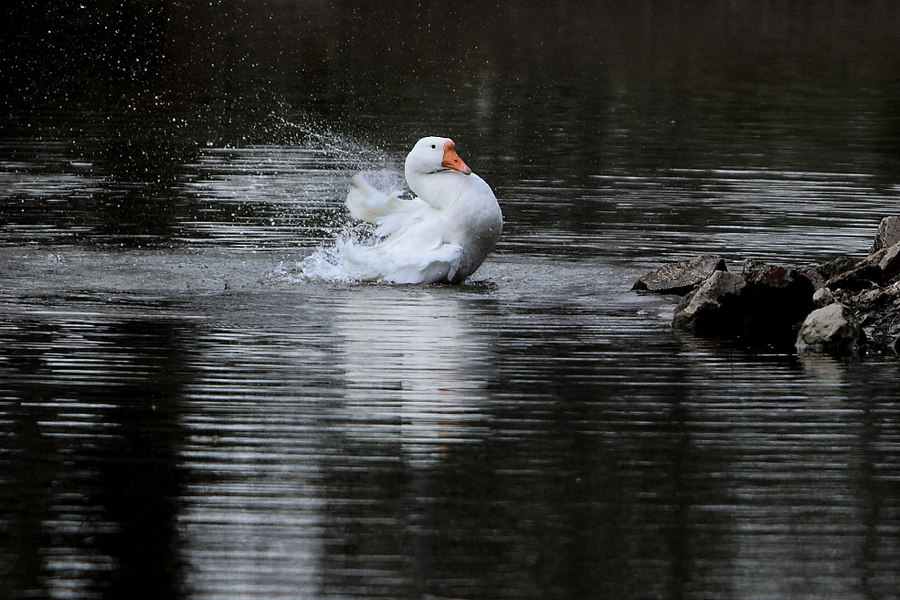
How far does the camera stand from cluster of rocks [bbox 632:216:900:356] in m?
12.0

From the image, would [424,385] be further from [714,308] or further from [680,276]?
[680,276]

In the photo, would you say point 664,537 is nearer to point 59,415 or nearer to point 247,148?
point 59,415

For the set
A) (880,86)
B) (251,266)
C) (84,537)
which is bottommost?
(880,86)

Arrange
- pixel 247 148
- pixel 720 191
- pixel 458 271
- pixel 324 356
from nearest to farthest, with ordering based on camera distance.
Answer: pixel 324 356
pixel 458 271
pixel 720 191
pixel 247 148

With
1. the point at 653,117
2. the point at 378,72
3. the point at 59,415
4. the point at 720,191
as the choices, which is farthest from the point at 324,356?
the point at 378,72

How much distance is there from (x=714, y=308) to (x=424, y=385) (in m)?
3.12

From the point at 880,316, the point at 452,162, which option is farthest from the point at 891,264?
the point at 452,162

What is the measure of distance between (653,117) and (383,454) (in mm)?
20515

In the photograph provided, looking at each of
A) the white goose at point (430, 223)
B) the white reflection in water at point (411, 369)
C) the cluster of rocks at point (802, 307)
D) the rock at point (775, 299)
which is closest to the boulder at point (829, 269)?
the cluster of rocks at point (802, 307)

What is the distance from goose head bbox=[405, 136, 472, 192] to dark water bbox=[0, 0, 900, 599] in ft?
3.19

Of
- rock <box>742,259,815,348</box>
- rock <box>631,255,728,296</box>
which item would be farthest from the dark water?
rock <box>742,259,815,348</box>

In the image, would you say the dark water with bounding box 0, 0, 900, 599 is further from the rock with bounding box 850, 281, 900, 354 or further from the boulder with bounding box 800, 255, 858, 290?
the boulder with bounding box 800, 255, 858, 290

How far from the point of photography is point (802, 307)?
13008 mm

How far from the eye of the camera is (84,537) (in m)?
7.47
